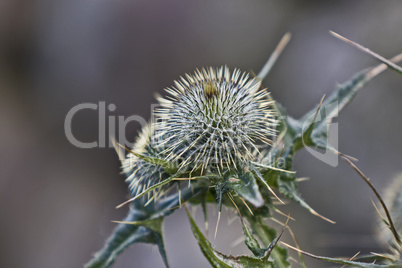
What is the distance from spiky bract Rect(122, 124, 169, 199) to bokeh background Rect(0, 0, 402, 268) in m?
2.45

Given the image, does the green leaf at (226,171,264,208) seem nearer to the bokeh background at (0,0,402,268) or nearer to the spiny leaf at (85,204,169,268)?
the spiny leaf at (85,204,169,268)

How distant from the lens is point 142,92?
4.71 meters

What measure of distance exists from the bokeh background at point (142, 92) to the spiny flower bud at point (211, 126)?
2.62 metres

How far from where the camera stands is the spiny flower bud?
1389 mm

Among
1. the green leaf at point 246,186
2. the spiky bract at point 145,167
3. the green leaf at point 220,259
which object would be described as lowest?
the green leaf at point 220,259

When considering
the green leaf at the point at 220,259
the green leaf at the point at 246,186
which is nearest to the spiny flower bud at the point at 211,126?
the green leaf at the point at 246,186

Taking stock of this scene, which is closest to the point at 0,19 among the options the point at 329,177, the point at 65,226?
the point at 65,226

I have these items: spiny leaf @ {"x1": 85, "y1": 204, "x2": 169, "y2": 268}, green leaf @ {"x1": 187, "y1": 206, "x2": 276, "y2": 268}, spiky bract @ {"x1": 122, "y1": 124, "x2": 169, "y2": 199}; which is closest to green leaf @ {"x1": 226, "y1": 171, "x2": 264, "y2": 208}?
green leaf @ {"x1": 187, "y1": 206, "x2": 276, "y2": 268}

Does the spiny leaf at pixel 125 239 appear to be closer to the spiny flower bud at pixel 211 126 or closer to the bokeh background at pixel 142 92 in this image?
the spiny flower bud at pixel 211 126

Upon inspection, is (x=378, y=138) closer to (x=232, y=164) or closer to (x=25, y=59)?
(x=232, y=164)

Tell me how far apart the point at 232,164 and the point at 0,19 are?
4798 mm

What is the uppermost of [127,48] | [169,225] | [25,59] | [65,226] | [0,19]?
[0,19]

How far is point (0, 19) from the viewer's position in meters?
4.90

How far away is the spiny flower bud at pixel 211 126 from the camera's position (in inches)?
54.7
